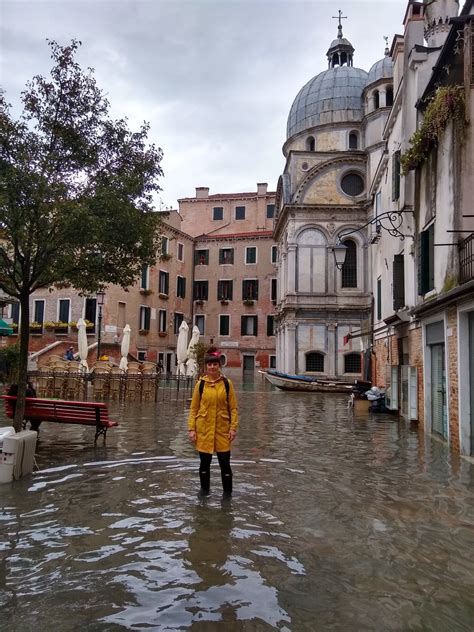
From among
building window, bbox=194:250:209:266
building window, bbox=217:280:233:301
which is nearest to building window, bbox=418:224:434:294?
building window, bbox=217:280:233:301

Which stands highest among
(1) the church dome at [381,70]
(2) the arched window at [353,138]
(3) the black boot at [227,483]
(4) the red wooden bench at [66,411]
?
(1) the church dome at [381,70]

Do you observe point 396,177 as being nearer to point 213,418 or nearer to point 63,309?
point 213,418

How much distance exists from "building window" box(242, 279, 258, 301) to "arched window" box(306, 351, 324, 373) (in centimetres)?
1467

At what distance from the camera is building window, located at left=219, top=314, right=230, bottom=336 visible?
50094 mm

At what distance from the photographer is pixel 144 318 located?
42156 mm

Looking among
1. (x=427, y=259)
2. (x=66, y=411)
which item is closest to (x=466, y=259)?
(x=427, y=259)

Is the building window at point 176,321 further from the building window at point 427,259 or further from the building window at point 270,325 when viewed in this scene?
the building window at point 427,259

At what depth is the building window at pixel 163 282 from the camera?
45.2m

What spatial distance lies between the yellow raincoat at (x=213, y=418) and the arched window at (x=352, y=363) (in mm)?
29715

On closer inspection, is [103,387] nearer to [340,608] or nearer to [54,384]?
[54,384]

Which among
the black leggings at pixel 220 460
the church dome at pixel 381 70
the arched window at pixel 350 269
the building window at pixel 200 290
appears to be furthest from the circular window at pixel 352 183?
the black leggings at pixel 220 460

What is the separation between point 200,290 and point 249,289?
4.57 metres

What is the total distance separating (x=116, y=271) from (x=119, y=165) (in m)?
1.73

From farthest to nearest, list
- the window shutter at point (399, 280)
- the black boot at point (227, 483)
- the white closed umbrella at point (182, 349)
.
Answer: the white closed umbrella at point (182, 349)
the window shutter at point (399, 280)
the black boot at point (227, 483)
